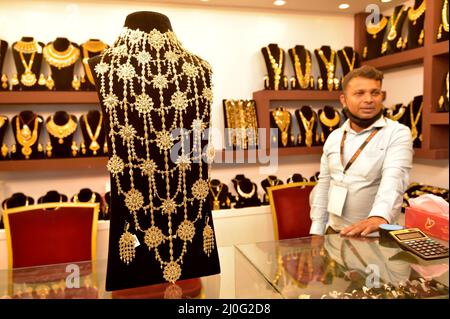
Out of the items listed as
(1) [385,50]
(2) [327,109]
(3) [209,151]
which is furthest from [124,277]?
(1) [385,50]

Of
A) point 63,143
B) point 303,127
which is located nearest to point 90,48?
point 63,143

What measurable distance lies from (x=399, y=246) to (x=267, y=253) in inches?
15.7

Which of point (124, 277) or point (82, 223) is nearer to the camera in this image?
point (124, 277)

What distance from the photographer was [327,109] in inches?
107

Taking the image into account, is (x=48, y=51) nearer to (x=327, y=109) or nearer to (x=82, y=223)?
(x=82, y=223)

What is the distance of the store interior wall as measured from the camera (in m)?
2.30

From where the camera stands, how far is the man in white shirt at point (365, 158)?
142 centimetres

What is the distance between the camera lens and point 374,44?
2.67 meters

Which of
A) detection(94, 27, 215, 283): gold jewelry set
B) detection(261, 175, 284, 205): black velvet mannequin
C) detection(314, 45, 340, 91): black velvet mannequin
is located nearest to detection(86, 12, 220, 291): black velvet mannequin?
detection(94, 27, 215, 283): gold jewelry set

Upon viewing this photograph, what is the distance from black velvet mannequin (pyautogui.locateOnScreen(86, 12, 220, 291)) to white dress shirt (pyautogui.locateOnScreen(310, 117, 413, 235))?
67cm

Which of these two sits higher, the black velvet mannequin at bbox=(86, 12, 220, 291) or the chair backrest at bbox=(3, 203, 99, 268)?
the black velvet mannequin at bbox=(86, 12, 220, 291)

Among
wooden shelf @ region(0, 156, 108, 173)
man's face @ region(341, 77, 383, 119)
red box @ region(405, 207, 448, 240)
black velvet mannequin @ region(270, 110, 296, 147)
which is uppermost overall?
man's face @ region(341, 77, 383, 119)

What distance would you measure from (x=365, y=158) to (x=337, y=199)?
199mm

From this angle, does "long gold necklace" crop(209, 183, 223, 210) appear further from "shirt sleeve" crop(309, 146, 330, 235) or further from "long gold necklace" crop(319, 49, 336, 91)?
"long gold necklace" crop(319, 49, 336, 91)
